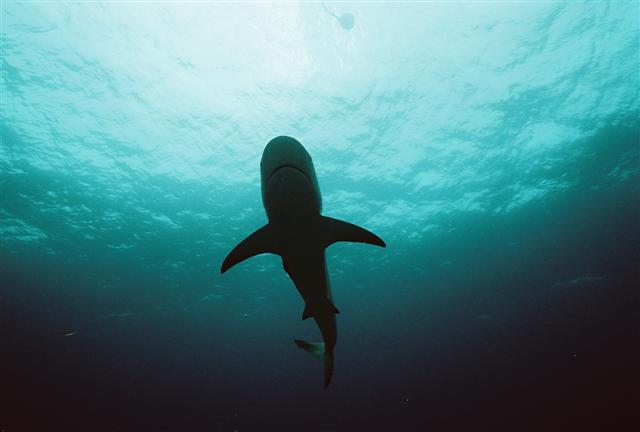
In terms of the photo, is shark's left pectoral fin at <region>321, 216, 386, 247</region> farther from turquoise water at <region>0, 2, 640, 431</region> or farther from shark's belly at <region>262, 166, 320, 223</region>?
turquoise water at <region>0, 2, 640, 431</region>

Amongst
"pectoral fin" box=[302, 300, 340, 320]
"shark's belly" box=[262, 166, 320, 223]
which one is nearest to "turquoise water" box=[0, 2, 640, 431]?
"shark's belly" box=[262, 166, 320, 223]

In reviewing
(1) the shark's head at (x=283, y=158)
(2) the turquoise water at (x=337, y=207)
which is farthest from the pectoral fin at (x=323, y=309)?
(2) the turquoise water at (x=337, y=207)

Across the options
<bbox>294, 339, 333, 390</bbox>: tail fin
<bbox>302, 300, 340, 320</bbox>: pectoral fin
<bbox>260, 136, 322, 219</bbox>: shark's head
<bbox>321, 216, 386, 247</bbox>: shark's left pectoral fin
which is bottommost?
<bbox>294, 339, 333, 390</bbox>: tail fin

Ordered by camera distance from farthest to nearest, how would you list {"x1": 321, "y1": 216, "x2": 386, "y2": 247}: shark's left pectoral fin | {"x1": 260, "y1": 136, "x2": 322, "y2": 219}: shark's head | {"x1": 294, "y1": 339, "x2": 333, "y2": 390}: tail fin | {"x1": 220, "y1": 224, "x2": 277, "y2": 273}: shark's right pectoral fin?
{"x1": 294, "y1": 339, "x2": 333, "y2": 390}: tail fin, {"x1": 220, "y1": 224, "x2": 277, "y2": 273}: shark's right pectoral fin, {"x1": 321, "y1": 216, "x2": 386, "y2": 247}: shark's left pectoral fin, {"x1": 260, "y1": 136, "x2": 322, "y2": 219}: shark's head

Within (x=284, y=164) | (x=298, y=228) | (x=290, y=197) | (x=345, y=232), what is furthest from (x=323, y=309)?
(x=284, y=164)

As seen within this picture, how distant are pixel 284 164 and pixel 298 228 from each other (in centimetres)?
88

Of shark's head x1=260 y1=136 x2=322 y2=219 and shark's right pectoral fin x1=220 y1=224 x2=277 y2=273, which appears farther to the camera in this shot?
shark's right pectoral fin x1=220 y1=224 x2=277 y2=273

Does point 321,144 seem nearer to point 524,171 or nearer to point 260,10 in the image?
point 260,10

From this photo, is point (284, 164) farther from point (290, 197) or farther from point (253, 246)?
point (253, 246)

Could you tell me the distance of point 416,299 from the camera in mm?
30453

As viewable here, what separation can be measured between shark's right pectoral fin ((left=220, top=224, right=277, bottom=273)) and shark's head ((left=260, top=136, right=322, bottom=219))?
2.23ft

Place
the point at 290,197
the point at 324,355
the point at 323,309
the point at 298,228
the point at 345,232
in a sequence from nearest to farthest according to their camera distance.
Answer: the point at 290,197 → the point at 298,228 → the point at 345,232 → the point at 323,309 → the point at 324,355

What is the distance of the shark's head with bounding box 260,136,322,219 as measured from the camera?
324 cm

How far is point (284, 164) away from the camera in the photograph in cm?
323
